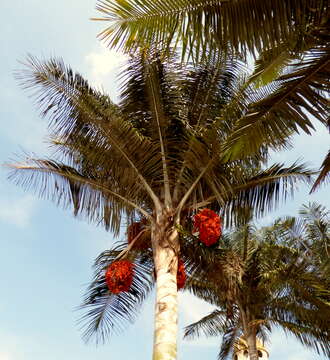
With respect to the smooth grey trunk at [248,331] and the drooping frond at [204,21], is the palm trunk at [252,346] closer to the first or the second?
the smooth grey trunk at [248,331]

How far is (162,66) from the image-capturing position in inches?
380

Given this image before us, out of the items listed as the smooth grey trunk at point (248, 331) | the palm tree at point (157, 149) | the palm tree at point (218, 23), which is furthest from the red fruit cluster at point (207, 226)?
the smooth grey trunk at point (248, 331)

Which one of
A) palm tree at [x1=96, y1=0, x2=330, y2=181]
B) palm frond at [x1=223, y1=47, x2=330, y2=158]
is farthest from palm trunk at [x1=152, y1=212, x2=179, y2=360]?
palm tree at [x1=96, y1=0, x2=330, y2=181]

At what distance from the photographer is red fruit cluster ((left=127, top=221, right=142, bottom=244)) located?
361 inches

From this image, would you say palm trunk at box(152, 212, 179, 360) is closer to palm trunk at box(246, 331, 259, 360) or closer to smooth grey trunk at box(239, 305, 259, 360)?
smooth grey trunk at box(239, 305, 259, 360)

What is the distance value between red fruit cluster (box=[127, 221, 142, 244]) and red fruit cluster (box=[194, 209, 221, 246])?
1.20 m

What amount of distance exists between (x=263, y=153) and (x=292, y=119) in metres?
3.96

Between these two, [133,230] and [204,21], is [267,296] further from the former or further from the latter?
[204,21]

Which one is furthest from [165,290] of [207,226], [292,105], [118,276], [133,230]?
[292,105]

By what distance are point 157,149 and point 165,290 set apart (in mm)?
2754

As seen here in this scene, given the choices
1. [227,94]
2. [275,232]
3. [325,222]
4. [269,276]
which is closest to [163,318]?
[227,94]

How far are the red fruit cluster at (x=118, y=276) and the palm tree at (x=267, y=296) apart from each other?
2646 millimetres

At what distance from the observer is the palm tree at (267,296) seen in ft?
39.7

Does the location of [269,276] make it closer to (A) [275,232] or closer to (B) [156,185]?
(A) [275,232]
